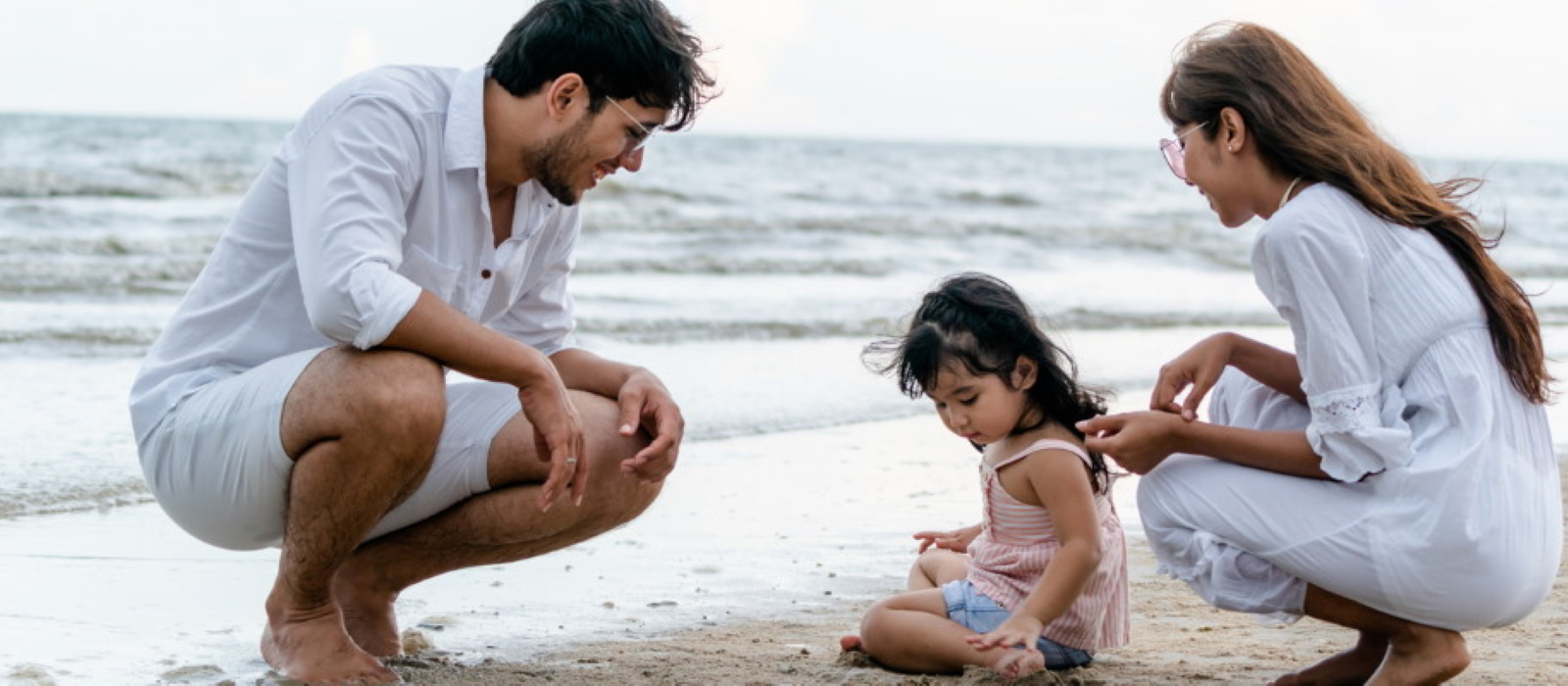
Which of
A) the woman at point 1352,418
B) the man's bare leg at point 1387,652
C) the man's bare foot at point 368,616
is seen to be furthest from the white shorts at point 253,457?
the man's bare leg at point 1387,652

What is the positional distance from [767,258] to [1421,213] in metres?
11.4

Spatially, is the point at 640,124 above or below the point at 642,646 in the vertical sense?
above

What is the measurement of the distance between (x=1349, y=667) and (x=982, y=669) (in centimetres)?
66

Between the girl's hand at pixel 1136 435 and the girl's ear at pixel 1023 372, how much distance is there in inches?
7.8

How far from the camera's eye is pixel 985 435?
310cm

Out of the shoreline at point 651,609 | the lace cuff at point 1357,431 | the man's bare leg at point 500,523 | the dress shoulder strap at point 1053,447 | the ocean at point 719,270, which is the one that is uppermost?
the lace cuff at point 1357,431

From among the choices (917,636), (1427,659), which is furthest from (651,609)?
(1427,659)

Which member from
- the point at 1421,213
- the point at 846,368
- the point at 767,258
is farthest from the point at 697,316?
A: the point at 1421,213

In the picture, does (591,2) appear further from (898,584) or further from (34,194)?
(34,194)

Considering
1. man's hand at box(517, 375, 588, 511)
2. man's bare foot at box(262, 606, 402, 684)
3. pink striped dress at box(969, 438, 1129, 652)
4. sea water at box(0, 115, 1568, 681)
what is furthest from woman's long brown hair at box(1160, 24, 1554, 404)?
man's bare foot at box(262, 606, 402, 684)

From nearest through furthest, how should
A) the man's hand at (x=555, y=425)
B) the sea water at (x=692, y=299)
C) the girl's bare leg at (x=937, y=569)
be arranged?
the man's hand at (x=555, y=425)
the girl's bare leg at (x=937, y=569)
the sea water at (x=692, y=299)

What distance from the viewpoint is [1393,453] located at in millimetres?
2695

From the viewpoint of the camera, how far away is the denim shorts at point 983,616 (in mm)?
3111

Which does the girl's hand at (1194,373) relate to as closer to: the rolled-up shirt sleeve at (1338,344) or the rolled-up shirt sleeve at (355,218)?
the rolled-up shirt sleeve at (1338,344)
